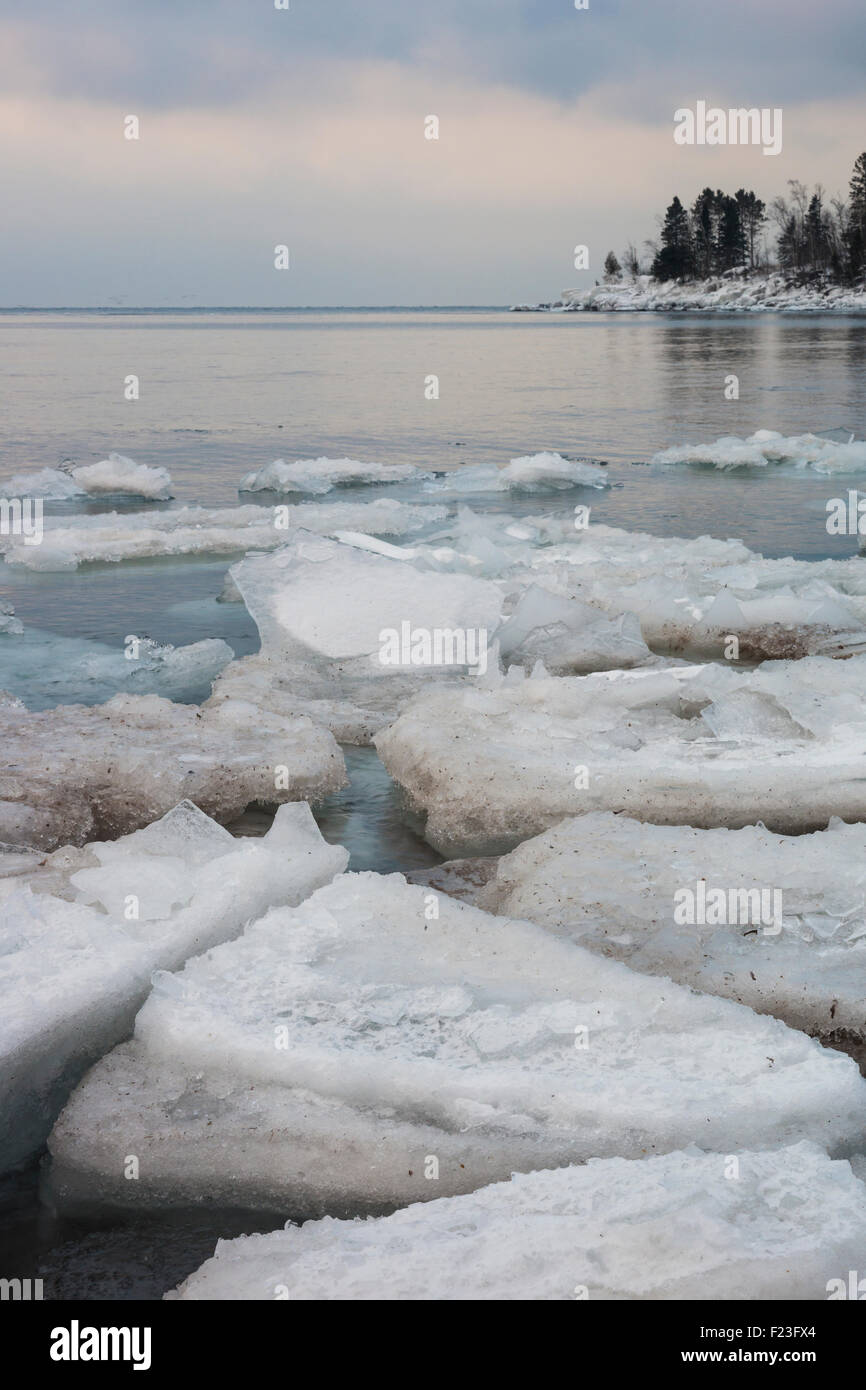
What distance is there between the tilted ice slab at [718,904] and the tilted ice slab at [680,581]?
112 inches

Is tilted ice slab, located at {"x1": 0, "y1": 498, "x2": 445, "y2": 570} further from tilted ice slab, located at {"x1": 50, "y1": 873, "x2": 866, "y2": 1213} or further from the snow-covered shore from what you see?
the snow-covered shore

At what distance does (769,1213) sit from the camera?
88.5 inches

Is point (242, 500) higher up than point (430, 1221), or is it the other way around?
point (242, 500)

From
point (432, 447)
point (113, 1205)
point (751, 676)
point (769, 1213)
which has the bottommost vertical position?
point (113, 1205)

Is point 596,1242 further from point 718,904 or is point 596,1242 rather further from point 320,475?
point 320,475

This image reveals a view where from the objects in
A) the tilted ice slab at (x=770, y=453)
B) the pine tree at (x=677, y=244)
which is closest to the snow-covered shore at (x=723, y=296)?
the pine tree at (x=677, y=244)

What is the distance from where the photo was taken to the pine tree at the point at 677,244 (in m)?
114

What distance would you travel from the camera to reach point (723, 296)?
104 m

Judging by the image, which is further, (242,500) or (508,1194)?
(242,500)

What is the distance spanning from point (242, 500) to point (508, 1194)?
36.6 feet
